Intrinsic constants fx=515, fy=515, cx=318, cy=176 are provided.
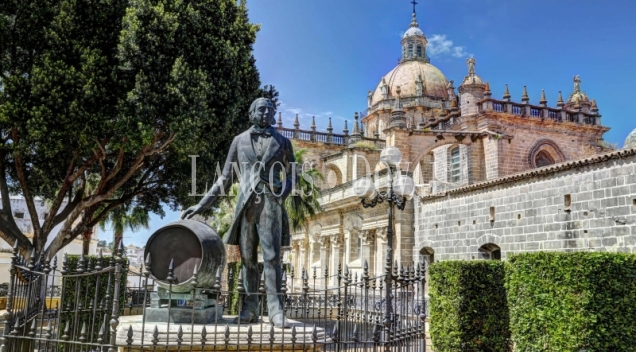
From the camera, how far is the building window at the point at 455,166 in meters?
25.9

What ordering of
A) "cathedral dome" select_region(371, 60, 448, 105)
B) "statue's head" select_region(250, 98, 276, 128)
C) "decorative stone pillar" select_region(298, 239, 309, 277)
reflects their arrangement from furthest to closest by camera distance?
"cathedral dome" select_region(371, 60, 448, 105), "decorative stone pillar" select_region(298, 239, 309, 277), "statue's head" select_region(250, 98, 276, 128)

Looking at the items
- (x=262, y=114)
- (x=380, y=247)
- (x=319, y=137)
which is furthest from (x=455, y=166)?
(x=262, y=114)

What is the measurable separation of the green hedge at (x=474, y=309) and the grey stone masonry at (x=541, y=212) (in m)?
0.72

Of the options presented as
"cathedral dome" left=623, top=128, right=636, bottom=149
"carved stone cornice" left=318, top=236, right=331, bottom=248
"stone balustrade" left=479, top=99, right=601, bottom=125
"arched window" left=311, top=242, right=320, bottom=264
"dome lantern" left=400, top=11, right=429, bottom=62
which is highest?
"dome lantern" left=400, top=11, right=429, bottom=62

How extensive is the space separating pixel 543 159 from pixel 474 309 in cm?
1772

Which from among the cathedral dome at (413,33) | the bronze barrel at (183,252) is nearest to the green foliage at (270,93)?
the bronze barrel at (183,252)

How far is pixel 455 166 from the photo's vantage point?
26391 millimetres

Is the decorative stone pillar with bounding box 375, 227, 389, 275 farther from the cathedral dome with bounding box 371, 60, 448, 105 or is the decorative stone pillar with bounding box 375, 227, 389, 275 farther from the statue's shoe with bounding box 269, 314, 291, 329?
the cathedral dome with bounding box 371, 60, 448, 105

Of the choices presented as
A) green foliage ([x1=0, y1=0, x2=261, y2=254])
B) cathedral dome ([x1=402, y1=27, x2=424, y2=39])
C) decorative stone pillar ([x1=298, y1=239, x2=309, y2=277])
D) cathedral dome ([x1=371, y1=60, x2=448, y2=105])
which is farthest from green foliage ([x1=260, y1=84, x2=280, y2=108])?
cathedral dome ([x1=402, y1=27, x2=424, y2=39])

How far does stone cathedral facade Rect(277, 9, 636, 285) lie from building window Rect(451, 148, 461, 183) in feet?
0.20

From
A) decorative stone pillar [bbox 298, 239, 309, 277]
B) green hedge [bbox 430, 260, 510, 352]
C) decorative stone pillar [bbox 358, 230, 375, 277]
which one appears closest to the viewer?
green hedge [bbox 430, 260, 510, 352]

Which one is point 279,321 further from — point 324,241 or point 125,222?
point 125,222

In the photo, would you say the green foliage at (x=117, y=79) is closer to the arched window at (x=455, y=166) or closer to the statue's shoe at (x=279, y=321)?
the statue's shoe at (x=279, y=321)

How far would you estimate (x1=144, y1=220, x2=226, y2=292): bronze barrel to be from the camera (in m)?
5.21
